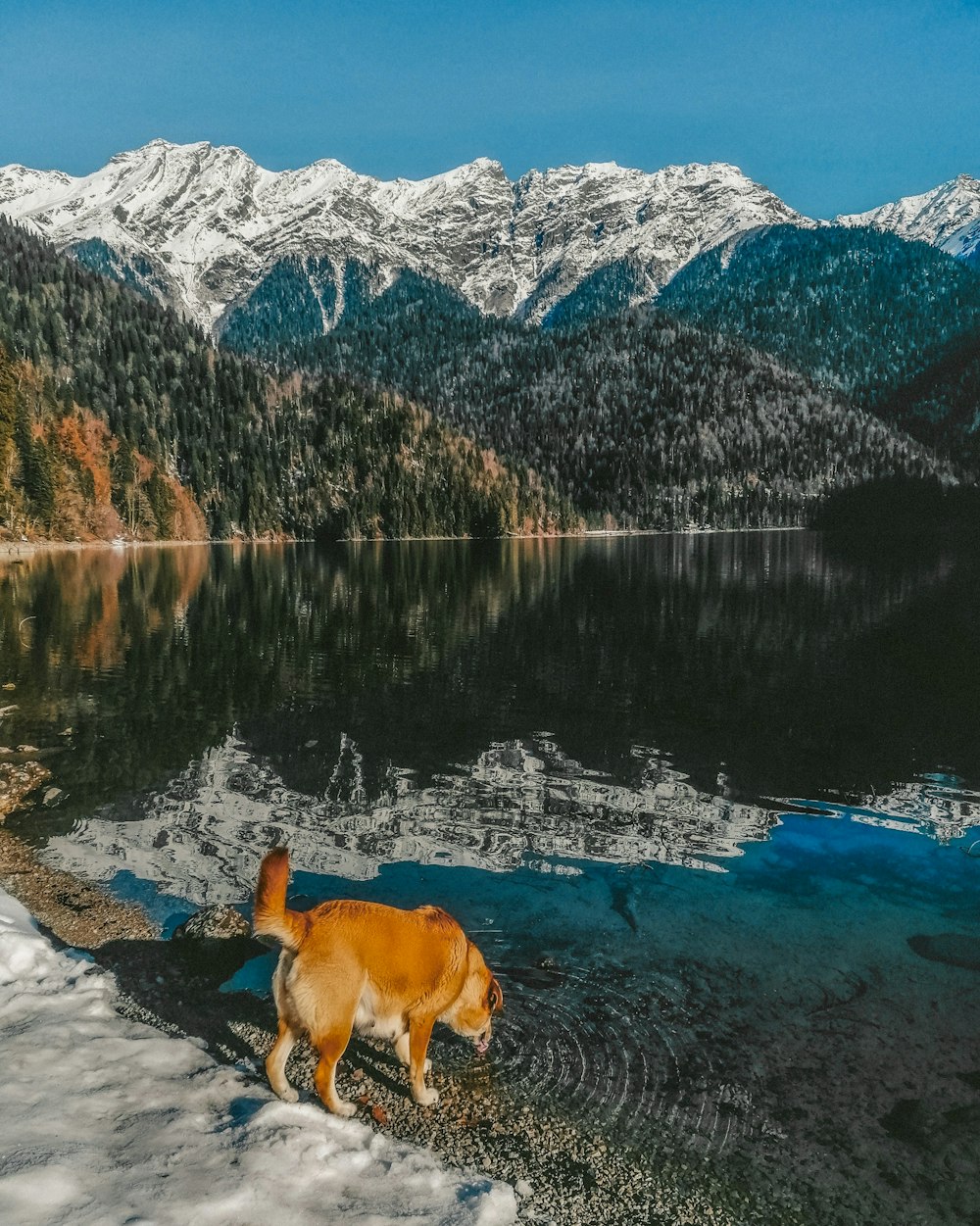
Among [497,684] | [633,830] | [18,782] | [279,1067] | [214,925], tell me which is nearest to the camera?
[279,1067]

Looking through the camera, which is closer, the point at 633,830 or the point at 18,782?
the point at 633,830

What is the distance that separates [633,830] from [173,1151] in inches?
472

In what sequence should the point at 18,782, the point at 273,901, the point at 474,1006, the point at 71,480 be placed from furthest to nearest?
the point at 71,480
the point at 18,782
the point at 474,1006
the point at 273,901

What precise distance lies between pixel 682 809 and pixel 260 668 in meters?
21.6

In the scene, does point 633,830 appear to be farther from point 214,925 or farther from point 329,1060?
point 329,1060

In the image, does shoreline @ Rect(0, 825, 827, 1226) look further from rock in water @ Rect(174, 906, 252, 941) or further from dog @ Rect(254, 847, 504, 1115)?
dog @ Rect(254, 847, 504, 1115)

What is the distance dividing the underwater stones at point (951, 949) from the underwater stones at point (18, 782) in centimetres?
1688

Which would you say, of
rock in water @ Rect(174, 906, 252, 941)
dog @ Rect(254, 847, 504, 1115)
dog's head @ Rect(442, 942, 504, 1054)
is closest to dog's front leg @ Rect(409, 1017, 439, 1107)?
dog @ Rect(254, 847, 504, 1115)

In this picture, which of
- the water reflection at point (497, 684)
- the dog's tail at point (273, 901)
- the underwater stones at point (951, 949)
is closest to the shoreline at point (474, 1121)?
the dog's tail at point (273, 901)

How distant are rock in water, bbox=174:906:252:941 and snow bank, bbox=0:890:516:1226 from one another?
9.53 feet

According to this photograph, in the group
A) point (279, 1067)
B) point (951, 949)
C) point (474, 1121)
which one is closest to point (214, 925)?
point (279, 1067)

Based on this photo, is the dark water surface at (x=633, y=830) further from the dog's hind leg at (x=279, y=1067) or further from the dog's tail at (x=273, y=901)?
the dog's tail at (x=273, y=901)

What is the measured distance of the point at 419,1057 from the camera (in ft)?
25.5

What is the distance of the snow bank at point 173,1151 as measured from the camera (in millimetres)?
5570
